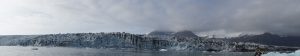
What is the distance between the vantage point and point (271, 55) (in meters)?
79.4

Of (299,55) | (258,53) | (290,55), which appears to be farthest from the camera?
(290,55)

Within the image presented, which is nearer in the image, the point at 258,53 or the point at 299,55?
the point at 258,53

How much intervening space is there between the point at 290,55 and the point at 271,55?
3.52 meters

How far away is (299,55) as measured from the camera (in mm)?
72750

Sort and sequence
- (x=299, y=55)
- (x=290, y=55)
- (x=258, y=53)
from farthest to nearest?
(x=290, y=55) < (x=299, y=55) < (x=258, y=53)

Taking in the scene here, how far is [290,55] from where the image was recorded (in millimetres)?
78688

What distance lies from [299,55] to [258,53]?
195ft

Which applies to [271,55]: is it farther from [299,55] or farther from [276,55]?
[299,55]

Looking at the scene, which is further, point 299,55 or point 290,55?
point 290,55

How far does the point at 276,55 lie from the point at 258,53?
212 ft

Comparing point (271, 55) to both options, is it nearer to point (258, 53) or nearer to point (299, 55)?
point (299, 55)

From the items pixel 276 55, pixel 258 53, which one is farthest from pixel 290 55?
pixel 258 53

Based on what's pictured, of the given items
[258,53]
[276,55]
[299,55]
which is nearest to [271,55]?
[276,55]

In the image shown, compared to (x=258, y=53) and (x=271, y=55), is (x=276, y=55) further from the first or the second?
(x=258, y=53)
